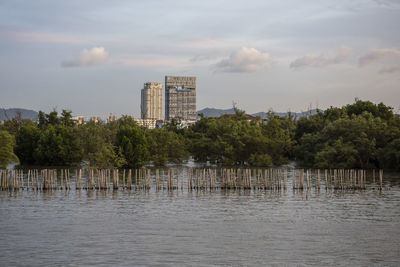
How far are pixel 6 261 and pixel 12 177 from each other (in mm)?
27155

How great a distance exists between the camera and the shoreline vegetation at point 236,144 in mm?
70938

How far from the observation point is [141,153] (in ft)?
258

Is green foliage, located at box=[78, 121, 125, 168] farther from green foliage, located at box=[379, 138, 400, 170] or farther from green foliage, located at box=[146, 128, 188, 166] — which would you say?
green foliage, located at box=[379, 138, 400, 170]

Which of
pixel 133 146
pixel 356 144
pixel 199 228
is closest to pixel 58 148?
pixel 133 146

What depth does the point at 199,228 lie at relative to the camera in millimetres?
30703

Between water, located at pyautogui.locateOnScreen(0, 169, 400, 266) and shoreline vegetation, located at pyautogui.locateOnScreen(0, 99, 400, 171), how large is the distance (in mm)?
25324

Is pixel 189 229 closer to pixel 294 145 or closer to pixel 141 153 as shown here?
pixel 141 153

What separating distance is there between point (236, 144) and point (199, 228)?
189 feet

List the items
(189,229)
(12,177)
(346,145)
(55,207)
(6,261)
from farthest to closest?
(346,145)
(12,177)
(55,207)
(189,229)
(6,261)

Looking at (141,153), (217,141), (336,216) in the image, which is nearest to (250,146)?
(217,141)

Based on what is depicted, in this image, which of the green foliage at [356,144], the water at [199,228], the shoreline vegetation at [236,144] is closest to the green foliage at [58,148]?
the shoreline vegetation at [236,144]

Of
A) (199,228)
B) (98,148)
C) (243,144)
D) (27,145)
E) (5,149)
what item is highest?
(27,145)

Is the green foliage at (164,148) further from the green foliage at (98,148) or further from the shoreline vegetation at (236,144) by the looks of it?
the green foliage at (98,148)

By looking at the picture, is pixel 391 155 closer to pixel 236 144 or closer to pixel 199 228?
pixel 236 144
